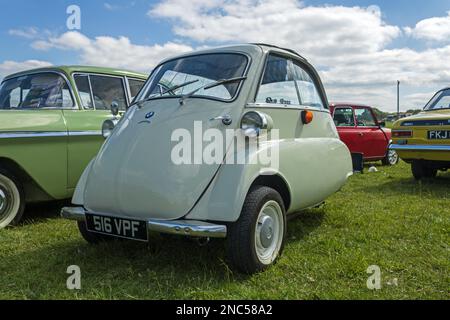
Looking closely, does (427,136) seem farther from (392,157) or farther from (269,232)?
(269,232)

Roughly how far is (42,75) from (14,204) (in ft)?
5.72

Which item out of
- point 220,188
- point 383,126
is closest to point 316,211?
point 220,188

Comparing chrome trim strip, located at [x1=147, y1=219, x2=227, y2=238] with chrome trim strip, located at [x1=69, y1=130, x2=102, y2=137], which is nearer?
chrome trim strip, located at [x1=147, y1=219, x2=227, y2=238]

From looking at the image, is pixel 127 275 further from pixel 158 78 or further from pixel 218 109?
pixel 158 78

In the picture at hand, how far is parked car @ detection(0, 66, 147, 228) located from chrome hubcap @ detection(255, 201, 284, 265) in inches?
110

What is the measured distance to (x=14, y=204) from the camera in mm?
4617

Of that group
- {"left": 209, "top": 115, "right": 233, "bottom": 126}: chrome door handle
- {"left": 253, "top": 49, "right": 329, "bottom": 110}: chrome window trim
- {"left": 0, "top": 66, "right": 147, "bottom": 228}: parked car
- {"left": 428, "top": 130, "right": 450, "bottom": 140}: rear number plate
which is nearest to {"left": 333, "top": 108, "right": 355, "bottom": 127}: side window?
{"left": 428, "top": 130, "right": 450, "bottom": 140}: rear number plate

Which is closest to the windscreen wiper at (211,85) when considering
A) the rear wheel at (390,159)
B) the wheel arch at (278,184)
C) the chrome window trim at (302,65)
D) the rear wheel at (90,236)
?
the chrome window trim at (302,65)

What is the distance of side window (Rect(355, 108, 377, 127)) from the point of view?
10188 millimetres

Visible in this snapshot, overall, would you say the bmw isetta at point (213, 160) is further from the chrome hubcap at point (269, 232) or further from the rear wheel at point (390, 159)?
the rear wheel at point (390, 159)

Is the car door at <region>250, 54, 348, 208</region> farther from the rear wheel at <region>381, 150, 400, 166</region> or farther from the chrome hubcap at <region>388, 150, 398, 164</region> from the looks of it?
the chrome hubcap at <region>388, 150, 398, 164</region>

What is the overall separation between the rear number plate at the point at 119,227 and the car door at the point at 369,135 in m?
8.11

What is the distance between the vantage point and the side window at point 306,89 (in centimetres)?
420

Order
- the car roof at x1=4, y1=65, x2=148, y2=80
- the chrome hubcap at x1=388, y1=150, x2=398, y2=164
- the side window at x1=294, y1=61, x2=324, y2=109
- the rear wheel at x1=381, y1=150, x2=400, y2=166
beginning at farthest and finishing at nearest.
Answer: the chrome hubcap at x1=388, y1=150, x2=398, y2=164 < the rear wheel at x1=381, y1=150, x2=400, y2=166 < the car roof at x1=4, y1=65, x2=148, y2=80 < the side window at x1=294, y1=61, x2=324, y2=109
